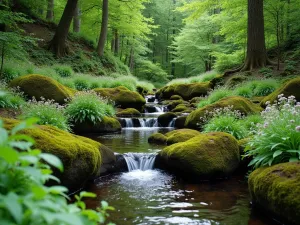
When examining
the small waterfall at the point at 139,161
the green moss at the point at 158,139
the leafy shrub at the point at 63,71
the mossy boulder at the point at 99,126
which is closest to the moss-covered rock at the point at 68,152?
the small waterfall at the point at 139,161

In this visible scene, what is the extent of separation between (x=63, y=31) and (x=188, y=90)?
9139mm

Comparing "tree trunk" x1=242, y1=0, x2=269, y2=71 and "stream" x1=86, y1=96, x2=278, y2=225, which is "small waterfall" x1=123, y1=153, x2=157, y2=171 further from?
"tree trunk" x1=242, y1=0, x2=269, y2=71

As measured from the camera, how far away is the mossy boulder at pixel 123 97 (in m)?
15.1

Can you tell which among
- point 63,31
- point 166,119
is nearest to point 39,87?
point 166,119

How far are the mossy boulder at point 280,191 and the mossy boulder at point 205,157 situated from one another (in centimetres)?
145

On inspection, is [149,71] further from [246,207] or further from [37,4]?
[246,207]

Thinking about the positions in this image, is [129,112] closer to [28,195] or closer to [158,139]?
[158,139]

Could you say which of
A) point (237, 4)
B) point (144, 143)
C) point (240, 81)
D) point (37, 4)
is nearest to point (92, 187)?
point (144, 143)

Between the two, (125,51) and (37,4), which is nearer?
(37,4)

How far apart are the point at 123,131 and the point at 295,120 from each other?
24.8 ft

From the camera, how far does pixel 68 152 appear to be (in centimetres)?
504

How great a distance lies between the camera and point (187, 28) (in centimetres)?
3559

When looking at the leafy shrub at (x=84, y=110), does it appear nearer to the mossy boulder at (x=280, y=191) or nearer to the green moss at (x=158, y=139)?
the green moss at (x=158, y=139)

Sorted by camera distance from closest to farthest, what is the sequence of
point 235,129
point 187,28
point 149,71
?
1. point 235,129
2. point 187,28
3. point 149,71
